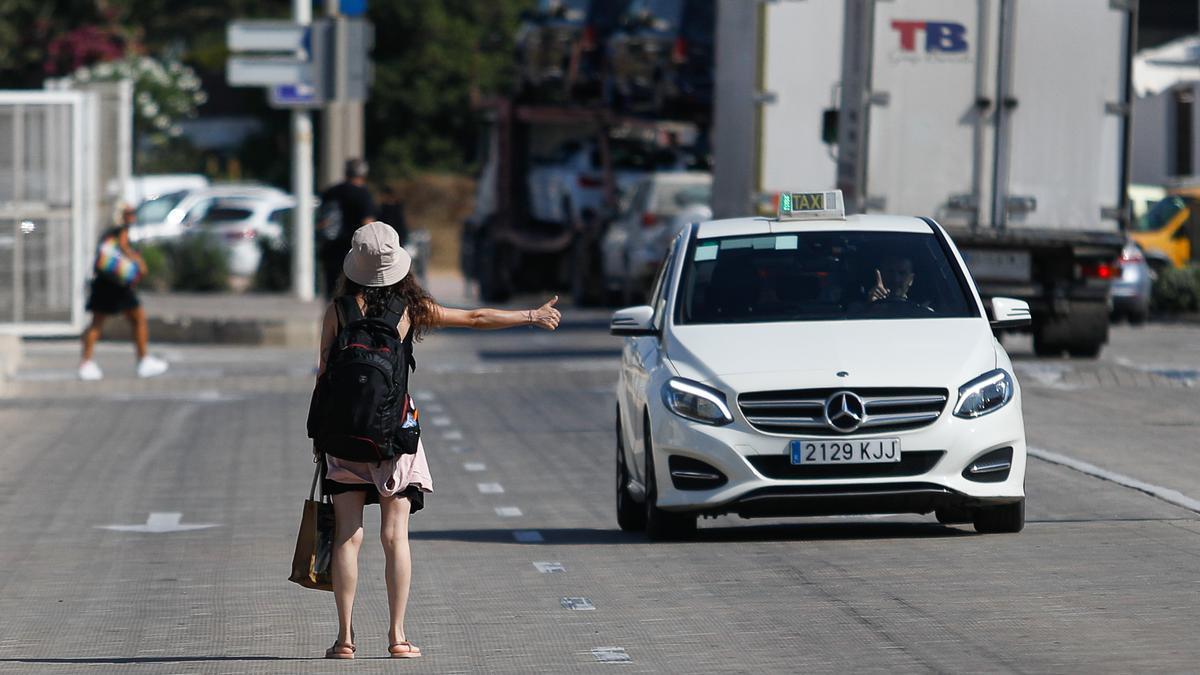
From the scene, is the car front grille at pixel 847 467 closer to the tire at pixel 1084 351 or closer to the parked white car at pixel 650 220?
the tire at pixel 1084 351

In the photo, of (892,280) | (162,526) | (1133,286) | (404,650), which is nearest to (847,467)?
(892,280)

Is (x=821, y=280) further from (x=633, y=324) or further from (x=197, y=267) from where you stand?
(x=197, y=267)

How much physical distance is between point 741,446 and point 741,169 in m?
14.3

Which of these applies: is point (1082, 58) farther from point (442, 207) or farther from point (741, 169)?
point (442, 207)

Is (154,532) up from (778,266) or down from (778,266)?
down

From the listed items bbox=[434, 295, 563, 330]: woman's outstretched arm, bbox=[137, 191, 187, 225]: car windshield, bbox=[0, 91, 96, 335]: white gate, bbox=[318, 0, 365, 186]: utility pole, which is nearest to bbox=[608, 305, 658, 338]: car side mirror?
bbox=[434, 295, 563, 330]: woman's outstretched arm

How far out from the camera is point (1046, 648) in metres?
7.72

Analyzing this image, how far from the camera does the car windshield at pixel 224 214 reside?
4453 centimetres

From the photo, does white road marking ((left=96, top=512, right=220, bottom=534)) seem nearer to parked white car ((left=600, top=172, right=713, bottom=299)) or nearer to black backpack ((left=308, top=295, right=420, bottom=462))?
black backpack ((left=308, top=295, right=420, bottom=462))

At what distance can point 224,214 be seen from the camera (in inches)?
1768

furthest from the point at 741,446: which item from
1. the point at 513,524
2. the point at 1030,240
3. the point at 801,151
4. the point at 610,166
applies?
the point at 610,166

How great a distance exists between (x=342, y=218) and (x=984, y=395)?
1137cm

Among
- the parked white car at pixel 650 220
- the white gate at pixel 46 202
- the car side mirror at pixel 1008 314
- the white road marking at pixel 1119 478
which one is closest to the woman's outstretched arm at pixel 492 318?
the car side mirror at pixel 1008 314

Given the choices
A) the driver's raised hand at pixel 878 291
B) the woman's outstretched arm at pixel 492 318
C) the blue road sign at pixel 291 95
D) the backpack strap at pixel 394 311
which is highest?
the blue road sign at pixel 291 95
